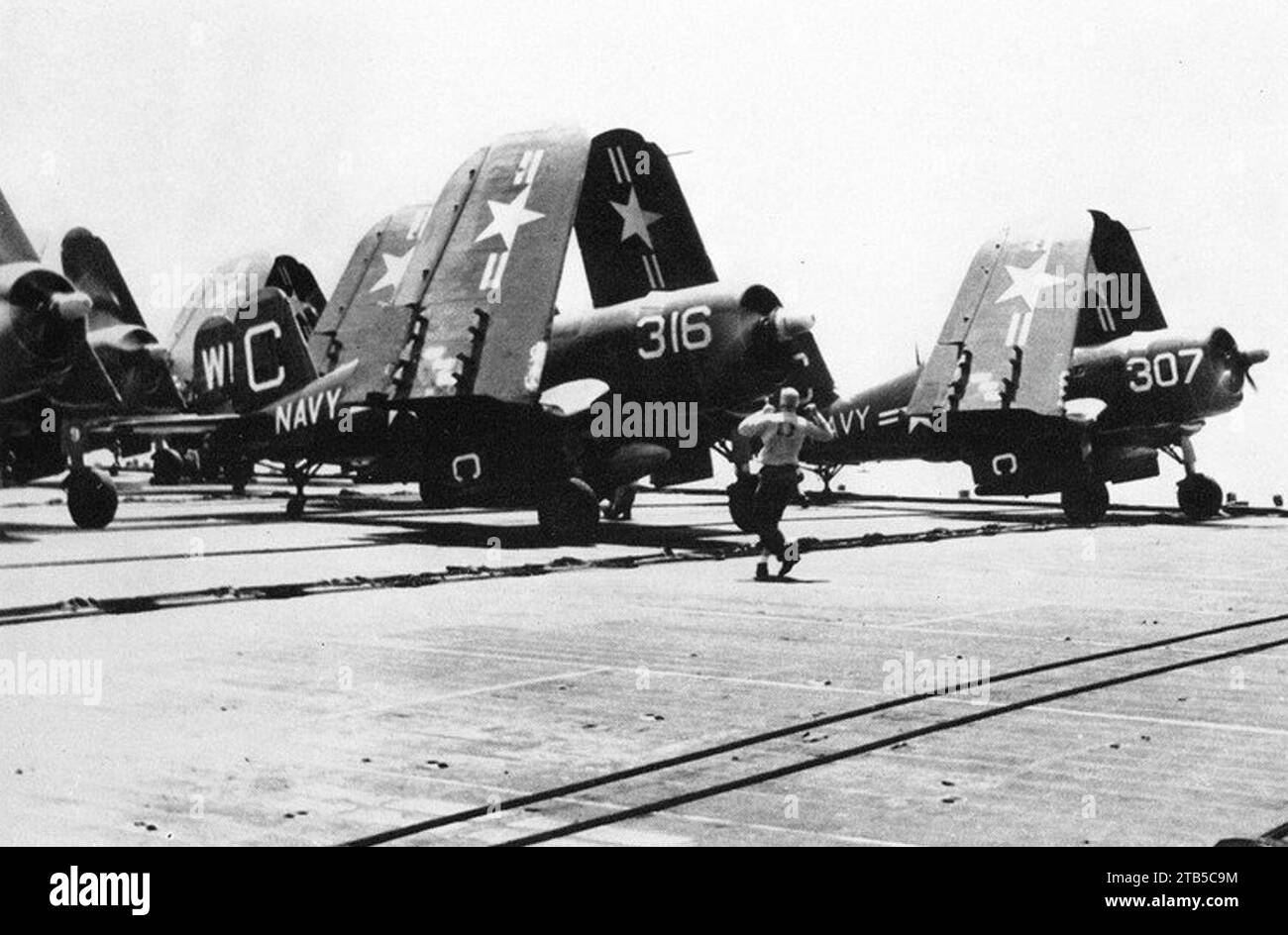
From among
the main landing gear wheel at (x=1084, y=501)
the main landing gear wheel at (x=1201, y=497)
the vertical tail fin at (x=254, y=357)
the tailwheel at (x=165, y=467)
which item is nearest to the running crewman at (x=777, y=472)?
the main landing gear wheel at (x=1084, y=501)

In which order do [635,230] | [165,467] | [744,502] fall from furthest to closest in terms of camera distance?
[165,467]
[635,230]
[744,502]

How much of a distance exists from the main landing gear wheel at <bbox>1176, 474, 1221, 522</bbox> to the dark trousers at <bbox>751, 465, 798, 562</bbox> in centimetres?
1515

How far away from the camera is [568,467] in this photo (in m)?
19.0

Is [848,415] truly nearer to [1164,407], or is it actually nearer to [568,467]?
[1164,407]

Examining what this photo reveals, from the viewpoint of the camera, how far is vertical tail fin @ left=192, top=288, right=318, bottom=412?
2617cm

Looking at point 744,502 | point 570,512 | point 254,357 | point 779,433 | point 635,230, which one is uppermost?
point 635,230

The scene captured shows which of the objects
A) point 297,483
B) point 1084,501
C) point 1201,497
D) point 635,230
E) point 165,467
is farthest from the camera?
point 165,467

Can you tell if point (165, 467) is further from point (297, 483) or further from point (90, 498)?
point (90, 498)

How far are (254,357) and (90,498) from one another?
7294 millimetres

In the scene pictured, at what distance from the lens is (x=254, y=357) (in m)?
26.3

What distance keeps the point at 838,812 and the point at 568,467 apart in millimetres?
13922

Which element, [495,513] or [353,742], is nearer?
[353,742]

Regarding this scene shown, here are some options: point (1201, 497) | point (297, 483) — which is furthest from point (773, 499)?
point (1201, 497)
